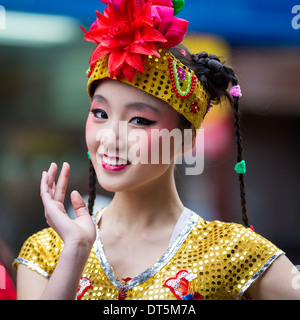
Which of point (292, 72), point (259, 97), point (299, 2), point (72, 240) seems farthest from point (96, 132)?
point (292, 72)

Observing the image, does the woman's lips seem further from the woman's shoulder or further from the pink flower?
the pink flower

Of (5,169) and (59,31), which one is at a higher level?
(59,31)

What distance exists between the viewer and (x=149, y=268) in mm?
1528

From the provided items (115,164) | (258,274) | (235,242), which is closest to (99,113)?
(115,164)

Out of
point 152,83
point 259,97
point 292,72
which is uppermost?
point 292,72

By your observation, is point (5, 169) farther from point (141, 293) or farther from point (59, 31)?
point (141, 293)

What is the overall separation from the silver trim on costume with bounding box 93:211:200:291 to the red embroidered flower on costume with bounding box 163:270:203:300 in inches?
2.4

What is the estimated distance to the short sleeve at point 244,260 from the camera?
150 cm

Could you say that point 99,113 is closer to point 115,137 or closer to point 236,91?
point 115,137

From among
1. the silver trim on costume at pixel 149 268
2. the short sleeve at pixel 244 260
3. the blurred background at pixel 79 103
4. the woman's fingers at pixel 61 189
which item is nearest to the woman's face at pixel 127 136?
the woman's fingers at pixel 61 189

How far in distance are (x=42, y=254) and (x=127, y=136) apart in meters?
0.48

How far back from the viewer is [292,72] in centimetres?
425

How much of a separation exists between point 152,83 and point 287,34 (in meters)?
2.77

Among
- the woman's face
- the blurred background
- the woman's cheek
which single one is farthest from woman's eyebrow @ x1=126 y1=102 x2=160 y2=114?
the blurred background
